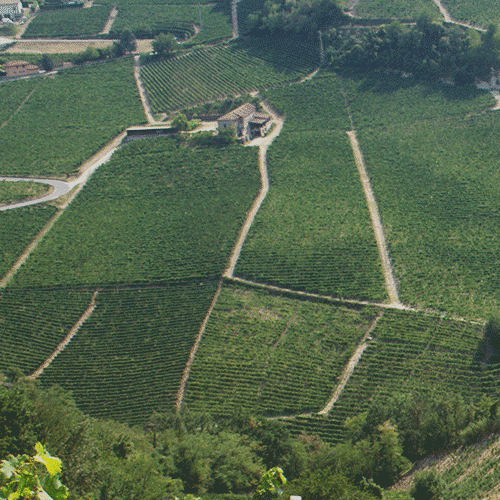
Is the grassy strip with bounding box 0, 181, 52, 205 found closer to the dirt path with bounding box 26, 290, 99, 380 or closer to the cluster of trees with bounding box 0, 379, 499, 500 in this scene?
the dirt path with bounding box 26, 290, 99, 380

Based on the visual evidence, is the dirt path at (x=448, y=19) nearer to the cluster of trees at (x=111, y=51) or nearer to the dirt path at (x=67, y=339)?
the cluster of trees at (x=111, y=51)

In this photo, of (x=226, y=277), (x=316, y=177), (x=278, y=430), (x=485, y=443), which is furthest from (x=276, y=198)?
(x=485, y=443)

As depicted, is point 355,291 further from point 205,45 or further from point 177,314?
point 205,45

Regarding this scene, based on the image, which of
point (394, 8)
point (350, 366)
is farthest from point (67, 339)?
point (394, 8)

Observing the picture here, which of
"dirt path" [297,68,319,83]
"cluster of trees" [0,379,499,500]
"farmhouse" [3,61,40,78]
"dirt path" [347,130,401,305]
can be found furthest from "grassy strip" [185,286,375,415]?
"farmhouse" [3,61,40,78]

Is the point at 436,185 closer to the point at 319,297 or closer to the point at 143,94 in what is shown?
the point at 319,297

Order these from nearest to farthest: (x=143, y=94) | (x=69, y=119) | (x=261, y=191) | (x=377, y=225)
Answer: (x=377, y=225) < (x=261, y=191) < (x=69, y=119) < (x=143, y=94)

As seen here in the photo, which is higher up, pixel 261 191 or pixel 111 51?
pixel 111 51
